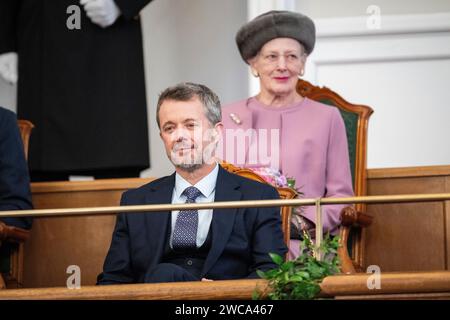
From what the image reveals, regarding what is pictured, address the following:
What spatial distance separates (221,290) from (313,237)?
141cm

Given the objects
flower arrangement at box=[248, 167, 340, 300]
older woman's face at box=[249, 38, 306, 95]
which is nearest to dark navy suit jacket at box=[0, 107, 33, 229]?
older woman's face at box=[249, 38, 306, 95]

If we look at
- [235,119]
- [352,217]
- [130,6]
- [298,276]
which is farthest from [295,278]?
[130,6]

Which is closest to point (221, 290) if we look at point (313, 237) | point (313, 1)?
point (313, 237)

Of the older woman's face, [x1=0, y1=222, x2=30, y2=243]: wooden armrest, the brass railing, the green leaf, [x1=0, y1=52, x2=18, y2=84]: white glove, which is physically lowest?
the green leaf

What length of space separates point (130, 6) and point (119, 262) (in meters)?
2.39

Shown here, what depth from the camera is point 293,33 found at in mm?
6961

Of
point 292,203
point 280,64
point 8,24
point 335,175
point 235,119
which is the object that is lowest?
point 292,203

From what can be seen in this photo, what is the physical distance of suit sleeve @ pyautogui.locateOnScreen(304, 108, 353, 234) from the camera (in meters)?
6.72

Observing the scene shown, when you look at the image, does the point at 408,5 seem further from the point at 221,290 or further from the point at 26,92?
the point at 221,290

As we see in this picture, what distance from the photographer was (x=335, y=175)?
22.3 ft

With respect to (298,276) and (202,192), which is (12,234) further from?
(298,276)

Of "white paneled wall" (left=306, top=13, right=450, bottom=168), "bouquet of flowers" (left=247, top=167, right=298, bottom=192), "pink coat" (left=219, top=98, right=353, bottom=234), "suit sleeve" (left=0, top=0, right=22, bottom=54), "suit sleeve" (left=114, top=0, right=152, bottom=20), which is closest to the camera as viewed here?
"bouquet of flowers" (left=247, top=167, right=298, bottom=192)

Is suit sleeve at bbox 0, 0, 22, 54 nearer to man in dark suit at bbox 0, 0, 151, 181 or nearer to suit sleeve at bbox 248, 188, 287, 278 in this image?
man in dark suit at bbox 0, 0, 151, 181

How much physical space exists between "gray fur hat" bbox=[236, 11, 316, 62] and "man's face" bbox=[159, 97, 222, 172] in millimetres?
1183
